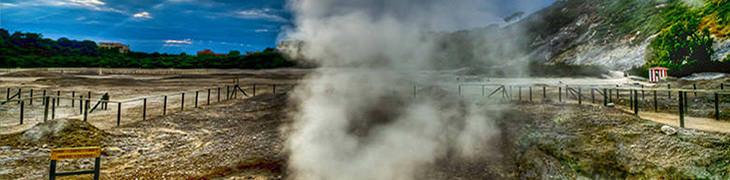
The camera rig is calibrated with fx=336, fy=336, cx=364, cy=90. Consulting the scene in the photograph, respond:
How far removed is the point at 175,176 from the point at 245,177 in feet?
3.48

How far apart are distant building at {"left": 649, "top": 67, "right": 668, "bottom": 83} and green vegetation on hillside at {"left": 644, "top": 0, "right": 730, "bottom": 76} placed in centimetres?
161

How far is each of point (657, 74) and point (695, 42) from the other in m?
3.40

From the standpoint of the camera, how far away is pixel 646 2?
169 ft

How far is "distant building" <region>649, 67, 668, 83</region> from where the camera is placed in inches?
925

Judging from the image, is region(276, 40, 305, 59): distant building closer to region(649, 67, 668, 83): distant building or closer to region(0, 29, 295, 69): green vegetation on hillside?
region(649, 67, 668, 83): distant building

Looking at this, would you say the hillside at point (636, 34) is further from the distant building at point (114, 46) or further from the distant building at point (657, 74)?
the distant building at point (114, 46)

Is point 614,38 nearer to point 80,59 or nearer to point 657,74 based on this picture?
point 657,74

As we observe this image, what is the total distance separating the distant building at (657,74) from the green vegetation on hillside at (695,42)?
5.28 feet

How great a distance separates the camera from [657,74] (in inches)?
941

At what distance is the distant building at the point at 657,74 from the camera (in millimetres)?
23500

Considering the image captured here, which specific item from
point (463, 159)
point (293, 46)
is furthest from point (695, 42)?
point (293, 46)

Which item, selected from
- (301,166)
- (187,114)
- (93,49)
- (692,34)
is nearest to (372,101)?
(187,114)

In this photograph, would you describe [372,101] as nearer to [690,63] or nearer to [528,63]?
[690,63]

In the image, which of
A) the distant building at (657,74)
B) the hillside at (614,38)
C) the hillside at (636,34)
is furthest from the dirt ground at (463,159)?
the distant building at (657,74)
